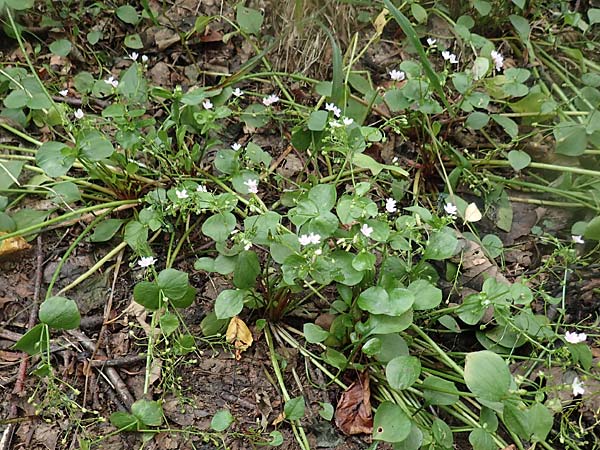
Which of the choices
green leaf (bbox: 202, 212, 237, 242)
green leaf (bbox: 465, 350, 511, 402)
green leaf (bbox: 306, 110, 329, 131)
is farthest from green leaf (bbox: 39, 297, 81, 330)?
green leaf (bbox: 465, 350, 511, 402)

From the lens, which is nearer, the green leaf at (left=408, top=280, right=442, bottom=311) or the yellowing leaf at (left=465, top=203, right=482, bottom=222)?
the green leaf at (left=408, top=280, right=442, bottom=311)

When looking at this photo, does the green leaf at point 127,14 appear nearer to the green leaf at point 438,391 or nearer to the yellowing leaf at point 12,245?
the yellowing leaf at point 12,245

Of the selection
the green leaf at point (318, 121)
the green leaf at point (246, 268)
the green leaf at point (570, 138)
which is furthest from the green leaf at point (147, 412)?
the green leaf at point (570, 138)

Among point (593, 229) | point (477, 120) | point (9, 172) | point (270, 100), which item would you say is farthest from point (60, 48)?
point (593, 229)

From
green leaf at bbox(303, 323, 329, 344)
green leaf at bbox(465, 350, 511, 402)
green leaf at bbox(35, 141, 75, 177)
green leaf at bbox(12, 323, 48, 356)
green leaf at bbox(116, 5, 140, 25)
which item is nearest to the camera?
green leaf at bbox(465, 350, 511, 402)

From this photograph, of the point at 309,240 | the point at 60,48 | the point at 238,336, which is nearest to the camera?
A: the point at 309,240

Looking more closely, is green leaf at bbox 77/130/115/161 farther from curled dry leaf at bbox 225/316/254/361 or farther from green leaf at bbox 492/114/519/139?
green leaf at bbox 492/114/519/139

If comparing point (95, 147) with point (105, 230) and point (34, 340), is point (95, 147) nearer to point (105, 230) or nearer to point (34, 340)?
point (105, 230)
